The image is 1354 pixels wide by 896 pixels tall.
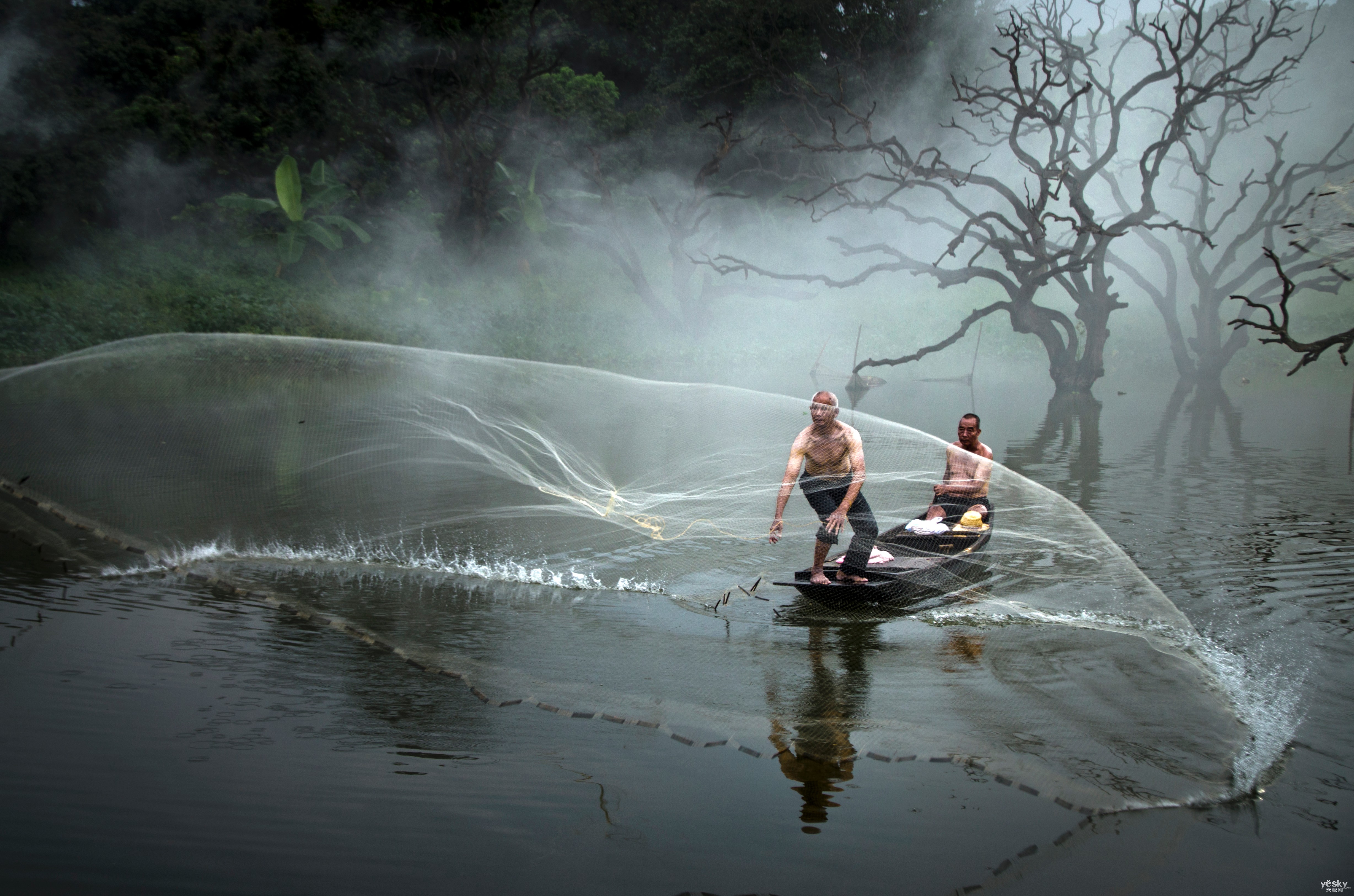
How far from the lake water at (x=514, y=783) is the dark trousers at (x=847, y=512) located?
16.0 inches

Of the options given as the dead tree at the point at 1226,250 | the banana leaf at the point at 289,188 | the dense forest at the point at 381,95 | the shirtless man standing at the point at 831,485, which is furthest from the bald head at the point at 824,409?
the dense forest at the point at 381,95

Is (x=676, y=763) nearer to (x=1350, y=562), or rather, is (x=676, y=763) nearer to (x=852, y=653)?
(x=852, y=653)

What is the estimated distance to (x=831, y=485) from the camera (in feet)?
18.5

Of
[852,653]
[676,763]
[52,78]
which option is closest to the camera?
[676,763]

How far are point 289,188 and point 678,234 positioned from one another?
8.65 metres

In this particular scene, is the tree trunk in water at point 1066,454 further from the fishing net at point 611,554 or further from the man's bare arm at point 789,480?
the man's bare arm at point 789,480

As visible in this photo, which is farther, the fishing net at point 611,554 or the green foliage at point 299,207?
the green foliage at point 299,207

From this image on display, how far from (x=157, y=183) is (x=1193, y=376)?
22.7m

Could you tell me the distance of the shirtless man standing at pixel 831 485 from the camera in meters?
5.46

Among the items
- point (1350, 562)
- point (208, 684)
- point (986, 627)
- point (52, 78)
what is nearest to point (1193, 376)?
point (1350, 562)

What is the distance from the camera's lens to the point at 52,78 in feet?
64.4

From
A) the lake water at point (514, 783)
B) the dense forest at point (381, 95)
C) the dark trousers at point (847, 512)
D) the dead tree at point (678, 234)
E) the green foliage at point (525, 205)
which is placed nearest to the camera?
the lake water at point (514, 783)

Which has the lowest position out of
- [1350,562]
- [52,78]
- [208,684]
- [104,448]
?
[208,684]

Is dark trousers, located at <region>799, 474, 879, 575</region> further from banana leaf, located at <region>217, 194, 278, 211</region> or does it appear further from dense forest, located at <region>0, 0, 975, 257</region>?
dense forest, located at <region>0, 0, 975, 257</region>
